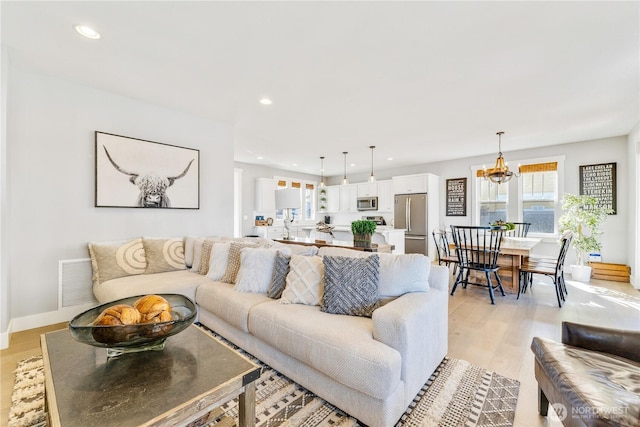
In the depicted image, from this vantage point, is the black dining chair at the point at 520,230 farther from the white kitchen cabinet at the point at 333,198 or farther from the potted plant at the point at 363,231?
the white kitchen cabinet at the point at 333,198

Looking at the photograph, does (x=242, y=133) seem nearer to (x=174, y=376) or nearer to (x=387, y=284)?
(x=387, y=284)

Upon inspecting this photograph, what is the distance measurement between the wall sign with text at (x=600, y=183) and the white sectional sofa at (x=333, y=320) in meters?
4.94

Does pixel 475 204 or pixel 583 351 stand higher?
pixel 475 204

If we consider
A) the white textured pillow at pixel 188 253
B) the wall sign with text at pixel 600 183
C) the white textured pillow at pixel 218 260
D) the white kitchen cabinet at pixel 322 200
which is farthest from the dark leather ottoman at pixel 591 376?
the white kitchen cabinet at pixel 322 200

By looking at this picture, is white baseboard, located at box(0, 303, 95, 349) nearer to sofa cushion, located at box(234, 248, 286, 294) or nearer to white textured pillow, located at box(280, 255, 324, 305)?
sofa cushion, located at box(234, 248, 286, 294)

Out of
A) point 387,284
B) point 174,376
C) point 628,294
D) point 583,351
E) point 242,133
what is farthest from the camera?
point 242,133

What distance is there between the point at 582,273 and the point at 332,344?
547cm

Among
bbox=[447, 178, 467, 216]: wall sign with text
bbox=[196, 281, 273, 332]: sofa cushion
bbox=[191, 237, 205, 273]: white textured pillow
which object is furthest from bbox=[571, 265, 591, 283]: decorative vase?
bbox=[191, 237, 205, 273]: white textured pillow

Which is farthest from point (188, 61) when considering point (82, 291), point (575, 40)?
point (575, 40)

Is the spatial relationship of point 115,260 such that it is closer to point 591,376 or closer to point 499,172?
point 591,376

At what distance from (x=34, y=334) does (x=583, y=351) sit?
14.1 ft

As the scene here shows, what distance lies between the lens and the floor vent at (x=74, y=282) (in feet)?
9.27

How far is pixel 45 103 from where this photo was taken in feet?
8.96

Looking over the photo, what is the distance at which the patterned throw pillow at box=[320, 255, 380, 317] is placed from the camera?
1.88 meters
